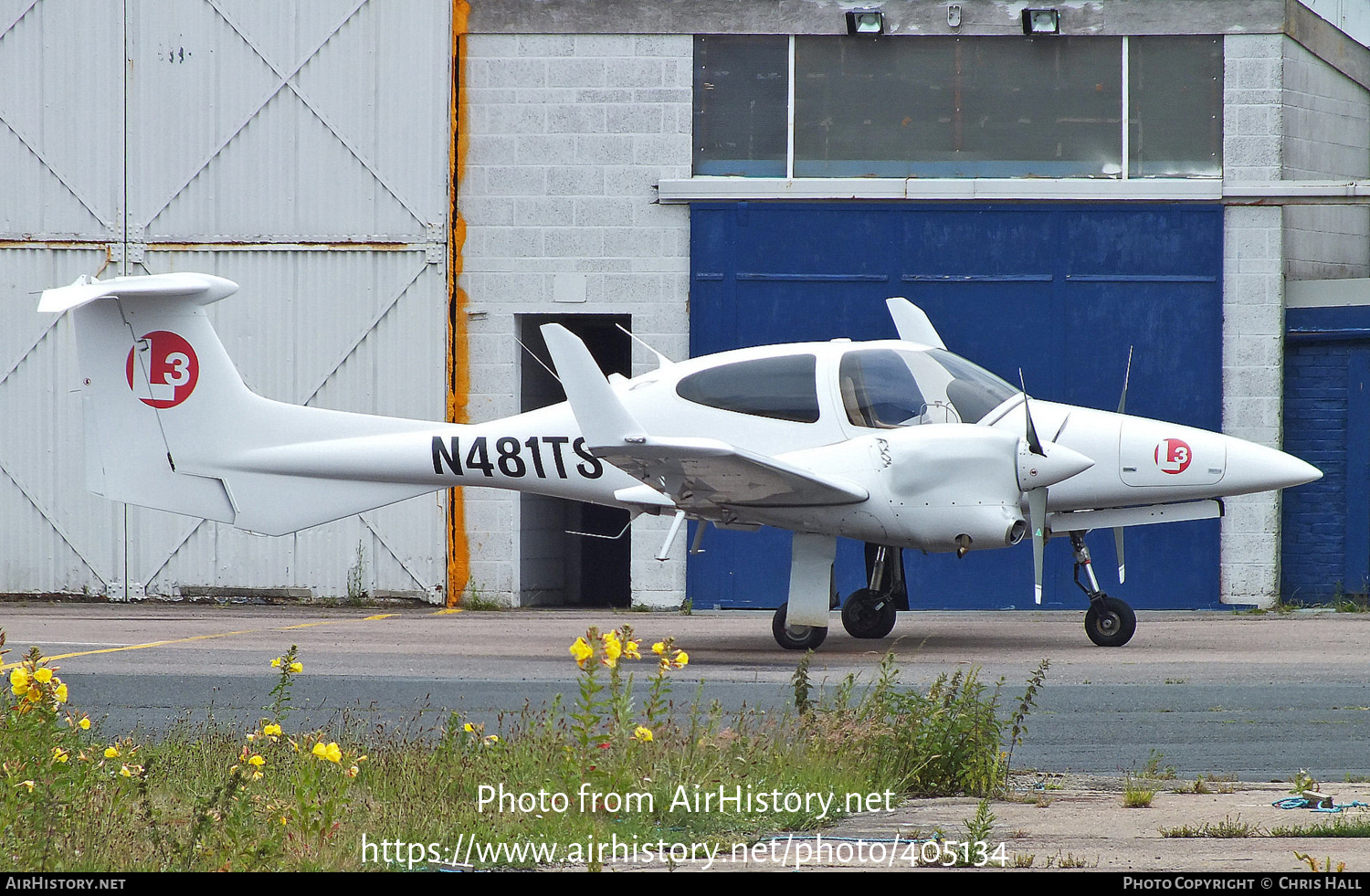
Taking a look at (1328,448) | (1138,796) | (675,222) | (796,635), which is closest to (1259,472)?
(796,635)

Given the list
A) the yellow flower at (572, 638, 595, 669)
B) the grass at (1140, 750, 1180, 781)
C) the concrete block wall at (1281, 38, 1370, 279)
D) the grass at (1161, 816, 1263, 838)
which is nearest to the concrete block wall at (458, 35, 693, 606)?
the concrete block wall at (1281, 38, 1370, 279)

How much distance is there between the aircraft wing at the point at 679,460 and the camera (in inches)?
393

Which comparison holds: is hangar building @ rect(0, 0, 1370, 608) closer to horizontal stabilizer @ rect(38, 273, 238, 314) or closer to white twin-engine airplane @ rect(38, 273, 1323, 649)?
white twin-engine airplane @ rect(38, 273, 1323, 649)

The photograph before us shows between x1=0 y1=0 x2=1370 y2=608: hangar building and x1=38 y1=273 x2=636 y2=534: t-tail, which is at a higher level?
x1=0 y1=0 x2=1370 y2=608: hangar building

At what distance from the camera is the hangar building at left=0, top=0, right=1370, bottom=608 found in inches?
675

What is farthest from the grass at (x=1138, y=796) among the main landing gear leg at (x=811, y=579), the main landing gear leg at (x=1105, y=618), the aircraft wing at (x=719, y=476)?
the main landing gear leg at (x=1105, y=618)

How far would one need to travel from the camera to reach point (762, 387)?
38.6 ft

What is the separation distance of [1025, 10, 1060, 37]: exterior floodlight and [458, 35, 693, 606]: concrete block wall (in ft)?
13.8

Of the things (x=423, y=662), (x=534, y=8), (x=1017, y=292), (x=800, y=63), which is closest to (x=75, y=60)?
(x=534, y=8)

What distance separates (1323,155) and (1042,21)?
14.0 ft

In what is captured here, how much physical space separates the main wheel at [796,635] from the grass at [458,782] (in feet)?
15.5

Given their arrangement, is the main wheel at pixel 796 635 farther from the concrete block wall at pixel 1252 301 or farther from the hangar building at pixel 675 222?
the concrete block wall at pixel 1252 301

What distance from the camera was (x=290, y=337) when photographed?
59.0 ft
